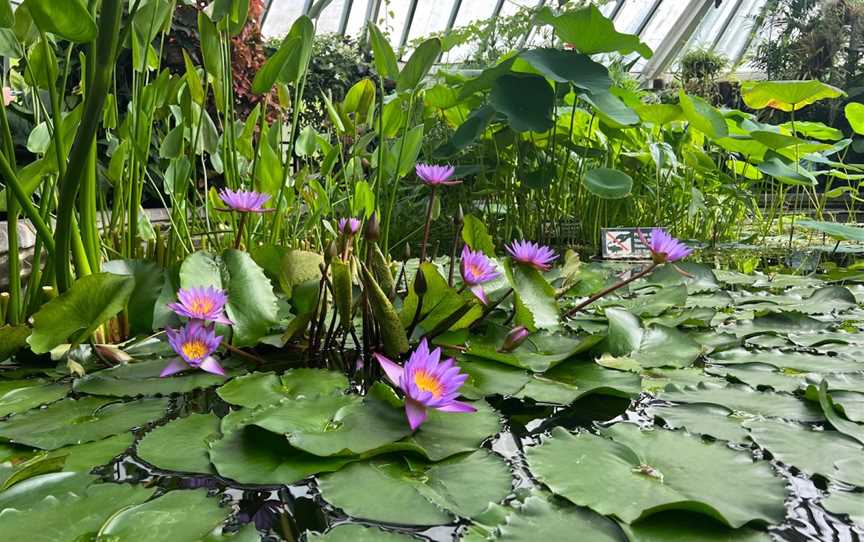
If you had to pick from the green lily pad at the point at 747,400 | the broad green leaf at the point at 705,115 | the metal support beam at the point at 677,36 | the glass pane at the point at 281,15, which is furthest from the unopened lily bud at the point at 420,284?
the metal support beam at the point at 677,36

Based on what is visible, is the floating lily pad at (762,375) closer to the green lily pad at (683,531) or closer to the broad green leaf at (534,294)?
the broad green leaf at (534,294)

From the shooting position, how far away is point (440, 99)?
1.79 metres

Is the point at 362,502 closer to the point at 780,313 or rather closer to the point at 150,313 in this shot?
the point at 150,313

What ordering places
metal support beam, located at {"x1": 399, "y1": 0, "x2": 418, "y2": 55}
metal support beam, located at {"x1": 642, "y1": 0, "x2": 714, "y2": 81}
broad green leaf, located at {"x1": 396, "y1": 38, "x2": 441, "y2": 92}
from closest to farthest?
broad green leaf, located at {"x1": 396, "y1": 38, "x2": 441, "y2": 92}, metal support beam, located at {"x1": 399, "y1": 0, "x2": 418, "y2": 55}, metal support beam, located at {"x1": 642, "y1": 0, "x2": 714, "y2": 81}

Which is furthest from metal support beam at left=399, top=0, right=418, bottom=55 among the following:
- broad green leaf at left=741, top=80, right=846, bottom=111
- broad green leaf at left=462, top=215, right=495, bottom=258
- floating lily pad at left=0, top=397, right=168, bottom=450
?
floating lily pad at left=0, top=397, right=168, bottom=450

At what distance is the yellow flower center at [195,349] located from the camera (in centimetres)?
59

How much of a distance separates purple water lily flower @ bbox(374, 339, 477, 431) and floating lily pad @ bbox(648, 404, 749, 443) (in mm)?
226

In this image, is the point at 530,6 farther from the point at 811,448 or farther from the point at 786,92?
the point at 811,448

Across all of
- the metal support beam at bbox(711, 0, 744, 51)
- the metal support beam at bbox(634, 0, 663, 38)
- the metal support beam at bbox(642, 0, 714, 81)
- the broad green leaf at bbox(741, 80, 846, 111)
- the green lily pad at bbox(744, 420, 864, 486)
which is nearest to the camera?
the green lily pad at bbox(744, 420, 864, 486)

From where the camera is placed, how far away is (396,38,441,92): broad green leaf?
86cm

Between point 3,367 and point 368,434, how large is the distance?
0.56 m

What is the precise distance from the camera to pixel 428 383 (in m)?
0.49

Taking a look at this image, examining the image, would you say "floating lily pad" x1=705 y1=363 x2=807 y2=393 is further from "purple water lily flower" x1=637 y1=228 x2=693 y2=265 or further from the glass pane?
the glass pane

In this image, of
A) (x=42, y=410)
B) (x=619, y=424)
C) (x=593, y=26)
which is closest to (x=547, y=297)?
(x=619, y=424)
